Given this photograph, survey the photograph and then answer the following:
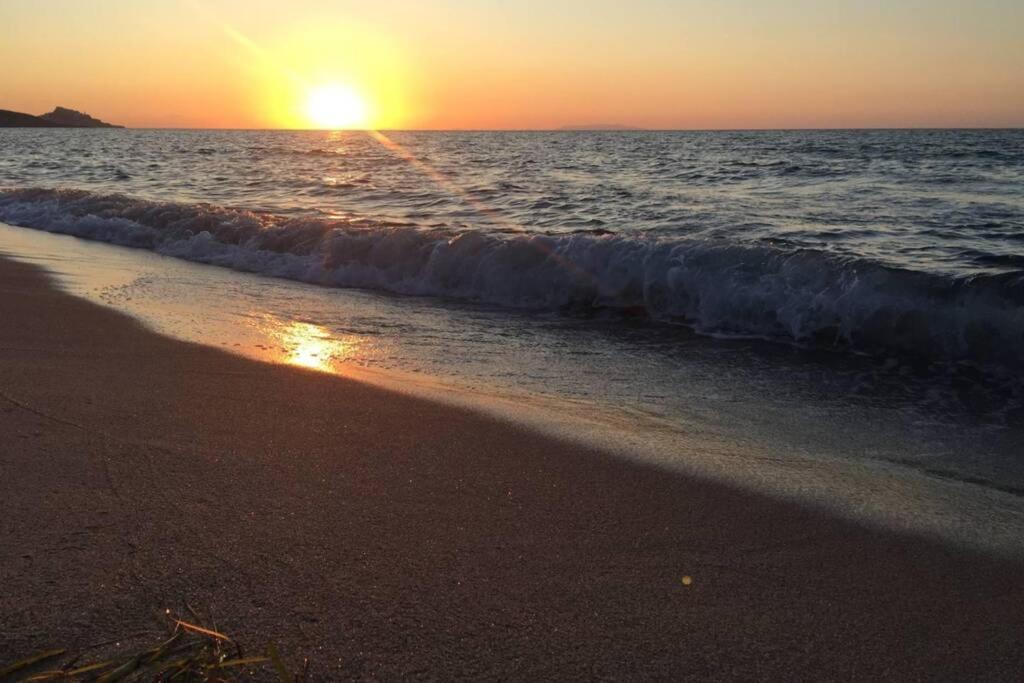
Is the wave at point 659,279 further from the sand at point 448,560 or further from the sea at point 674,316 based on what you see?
the sand at point 448,560

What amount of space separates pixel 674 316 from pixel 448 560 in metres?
4.99

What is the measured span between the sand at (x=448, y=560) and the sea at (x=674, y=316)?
1.40ft

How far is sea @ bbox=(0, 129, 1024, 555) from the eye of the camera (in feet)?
11.9

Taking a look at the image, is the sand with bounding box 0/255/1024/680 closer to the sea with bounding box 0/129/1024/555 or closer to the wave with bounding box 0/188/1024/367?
the sea with bounding box 0/129/1024/555

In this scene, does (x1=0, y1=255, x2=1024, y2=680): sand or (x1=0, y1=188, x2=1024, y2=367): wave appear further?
(x1=0, y1=188, x2=1024, y2=367): wave

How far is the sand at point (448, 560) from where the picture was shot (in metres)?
1.94

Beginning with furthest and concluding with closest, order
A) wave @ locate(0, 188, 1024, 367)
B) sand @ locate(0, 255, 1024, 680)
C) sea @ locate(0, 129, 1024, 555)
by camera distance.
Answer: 1. wave @ locate(0, 188, 1024, 367)
2. sea @ locate(0, 129, 1024, 555)
3. sand @ locate(0, 255, 1024, 680)

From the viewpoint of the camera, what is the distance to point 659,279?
748 centimetres

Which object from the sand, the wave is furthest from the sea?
the sand

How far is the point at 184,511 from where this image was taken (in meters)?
2.54

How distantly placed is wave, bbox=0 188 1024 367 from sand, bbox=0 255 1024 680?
359cm

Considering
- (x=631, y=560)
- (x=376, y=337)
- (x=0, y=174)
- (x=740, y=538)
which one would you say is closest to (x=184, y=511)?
(x=631, y=560)

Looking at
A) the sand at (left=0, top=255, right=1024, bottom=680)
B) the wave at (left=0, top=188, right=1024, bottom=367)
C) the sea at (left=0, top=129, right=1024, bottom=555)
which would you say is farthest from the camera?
the wave at (left=0, top=188, right=1024, bottom=367)

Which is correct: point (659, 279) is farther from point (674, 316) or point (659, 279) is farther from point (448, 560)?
point (448, 560)
